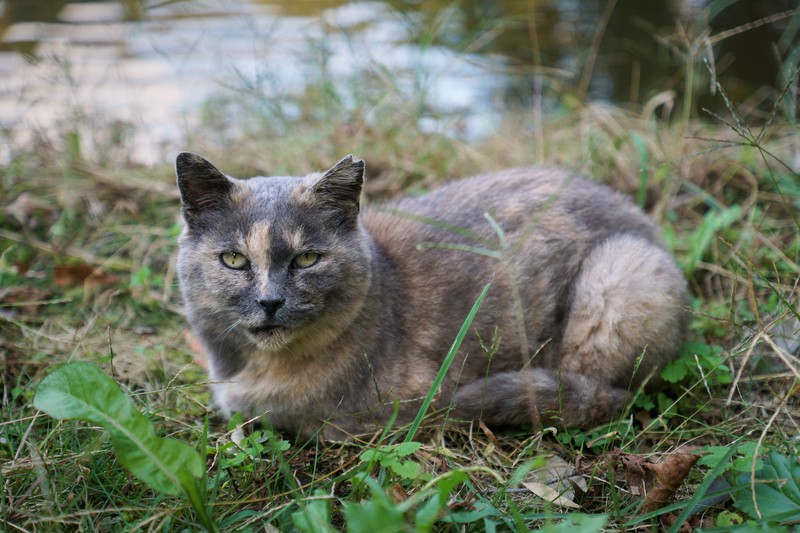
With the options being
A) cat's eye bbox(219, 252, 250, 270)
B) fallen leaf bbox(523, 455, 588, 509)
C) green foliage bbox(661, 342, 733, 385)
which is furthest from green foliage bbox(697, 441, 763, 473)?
cat's eye bbox(219, 252, 250, 270)

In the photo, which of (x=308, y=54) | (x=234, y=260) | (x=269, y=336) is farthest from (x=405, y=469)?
(x=308, y=54)

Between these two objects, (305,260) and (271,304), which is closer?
(271,304)

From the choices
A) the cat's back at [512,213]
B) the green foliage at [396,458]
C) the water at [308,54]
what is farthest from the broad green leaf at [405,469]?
the water at [308,54]

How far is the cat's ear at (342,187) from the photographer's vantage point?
2.84 meters

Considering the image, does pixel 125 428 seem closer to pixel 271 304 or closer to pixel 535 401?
pixel 271 304

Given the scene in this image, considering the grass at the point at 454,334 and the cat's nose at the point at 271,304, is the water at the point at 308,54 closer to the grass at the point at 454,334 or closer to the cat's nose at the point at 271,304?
the grass at the point at 454,334

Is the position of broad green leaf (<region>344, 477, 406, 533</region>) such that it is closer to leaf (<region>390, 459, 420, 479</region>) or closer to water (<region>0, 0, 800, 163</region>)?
leaf (<region>390, 459, 420, 479</region>)

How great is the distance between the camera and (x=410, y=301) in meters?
3.18

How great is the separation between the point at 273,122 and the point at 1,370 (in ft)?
10.6

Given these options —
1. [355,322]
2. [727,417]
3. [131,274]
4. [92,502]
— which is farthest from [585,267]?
[131,274]

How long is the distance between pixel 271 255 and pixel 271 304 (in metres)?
0.21

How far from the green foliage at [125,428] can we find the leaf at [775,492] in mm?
1740

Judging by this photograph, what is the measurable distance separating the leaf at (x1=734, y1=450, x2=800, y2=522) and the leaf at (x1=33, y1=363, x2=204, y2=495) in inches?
70.5

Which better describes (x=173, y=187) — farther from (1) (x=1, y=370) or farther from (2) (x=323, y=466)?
(2) (x=323, y=466)
